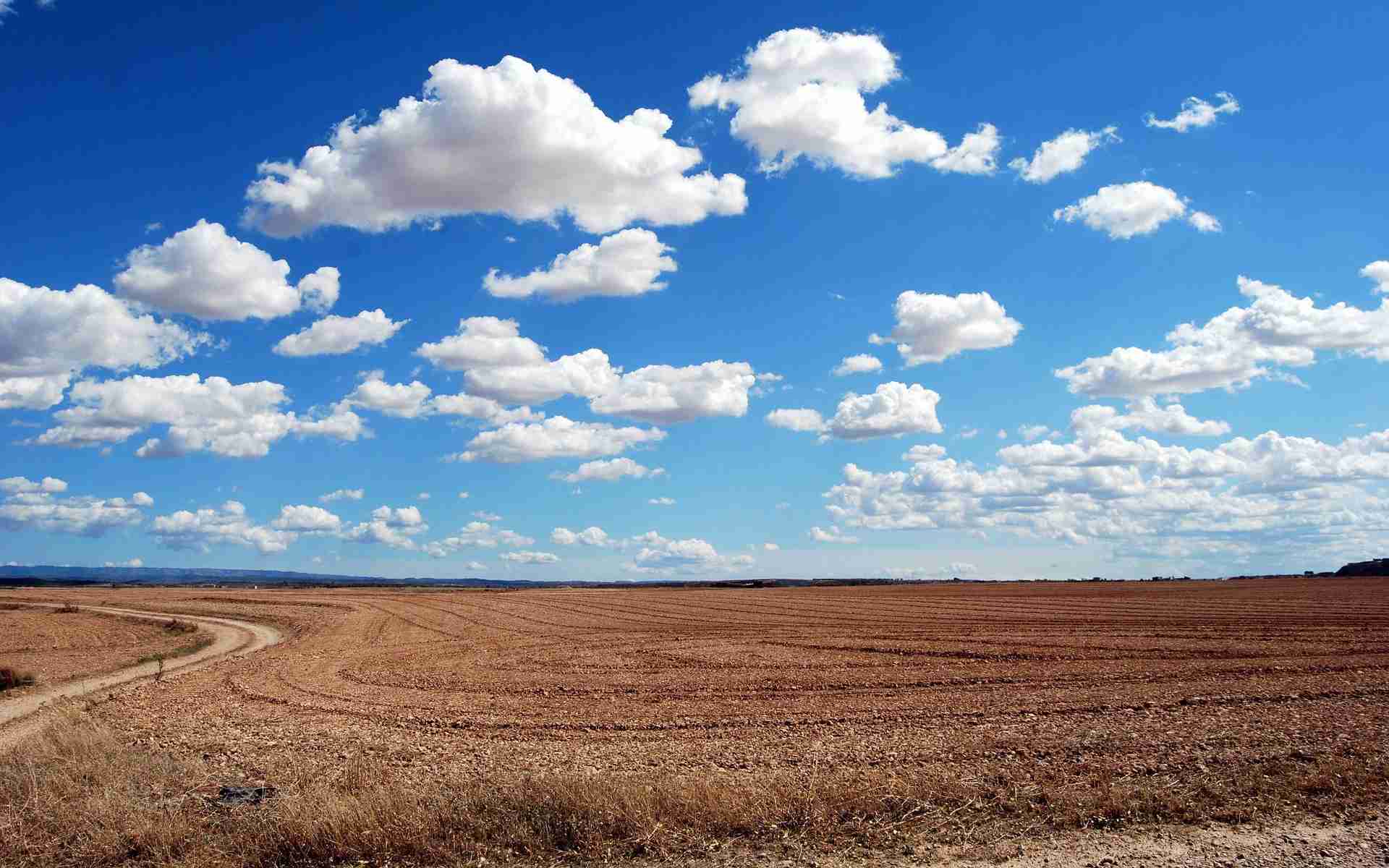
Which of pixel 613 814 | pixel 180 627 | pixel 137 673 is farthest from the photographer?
pixel 180 627

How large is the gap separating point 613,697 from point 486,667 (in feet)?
30.1

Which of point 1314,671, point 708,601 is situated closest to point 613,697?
point 1314,671

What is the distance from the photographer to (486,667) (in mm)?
31141

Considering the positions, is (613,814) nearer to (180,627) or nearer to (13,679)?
(13,679)

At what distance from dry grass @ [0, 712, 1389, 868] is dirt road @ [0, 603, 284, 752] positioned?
1002 cm

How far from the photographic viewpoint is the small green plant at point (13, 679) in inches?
1113

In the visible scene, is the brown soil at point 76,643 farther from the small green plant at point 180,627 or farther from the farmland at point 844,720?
the farmland at point 844,720

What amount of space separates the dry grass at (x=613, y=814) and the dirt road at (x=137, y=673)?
A: 10020mm

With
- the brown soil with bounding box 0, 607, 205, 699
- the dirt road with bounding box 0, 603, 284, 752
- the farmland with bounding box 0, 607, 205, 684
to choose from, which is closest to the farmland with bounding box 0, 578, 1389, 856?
the dirt road with bounding box 0, 603, 284, 752

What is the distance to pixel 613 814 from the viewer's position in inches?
409

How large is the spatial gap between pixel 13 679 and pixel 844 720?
25.7 meters

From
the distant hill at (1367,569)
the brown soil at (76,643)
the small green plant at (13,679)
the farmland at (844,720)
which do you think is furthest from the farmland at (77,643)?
the distant hill at (1367,569)

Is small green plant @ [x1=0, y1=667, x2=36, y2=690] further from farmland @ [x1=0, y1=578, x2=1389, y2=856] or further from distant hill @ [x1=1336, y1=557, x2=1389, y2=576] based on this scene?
distant hill @ [x1=1336, y1=557, x2=1389, y2=576]

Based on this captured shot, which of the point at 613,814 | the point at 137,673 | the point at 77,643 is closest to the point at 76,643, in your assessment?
the point at 77,643
